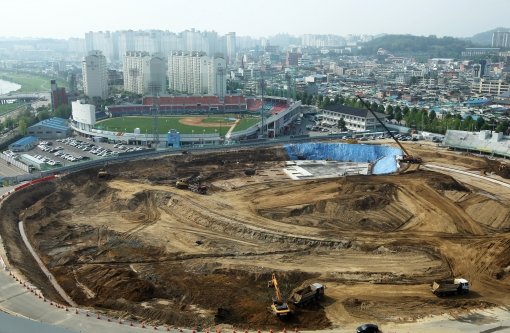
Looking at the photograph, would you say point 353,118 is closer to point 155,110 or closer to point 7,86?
point 155,110

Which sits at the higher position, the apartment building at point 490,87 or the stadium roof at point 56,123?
the apartment building at point 490,87

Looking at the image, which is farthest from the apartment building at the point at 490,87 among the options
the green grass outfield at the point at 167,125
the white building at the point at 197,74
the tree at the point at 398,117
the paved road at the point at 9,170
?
the paved road at the point at 9,170

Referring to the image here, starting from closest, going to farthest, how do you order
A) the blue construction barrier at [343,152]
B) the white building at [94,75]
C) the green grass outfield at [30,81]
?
the blue construction barrier at [343,152] < the white building at [94,75] < the green grass outfield at [30,81]

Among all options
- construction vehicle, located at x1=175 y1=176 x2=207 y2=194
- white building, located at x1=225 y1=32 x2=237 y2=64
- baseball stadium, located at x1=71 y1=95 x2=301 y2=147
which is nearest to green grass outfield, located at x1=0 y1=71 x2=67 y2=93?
baseball stadium, located at x1=71 y1=95 x2=301 y2=147

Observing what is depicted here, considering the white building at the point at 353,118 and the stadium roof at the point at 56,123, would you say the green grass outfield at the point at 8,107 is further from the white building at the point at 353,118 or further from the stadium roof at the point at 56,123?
the white building at the point at 353,118

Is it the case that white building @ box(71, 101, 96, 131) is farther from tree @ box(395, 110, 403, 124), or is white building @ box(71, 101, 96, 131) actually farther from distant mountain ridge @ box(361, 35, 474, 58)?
distant mountain ridge @ box(361, 35, 474, 58)

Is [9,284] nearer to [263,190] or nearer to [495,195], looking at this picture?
[263,190]
